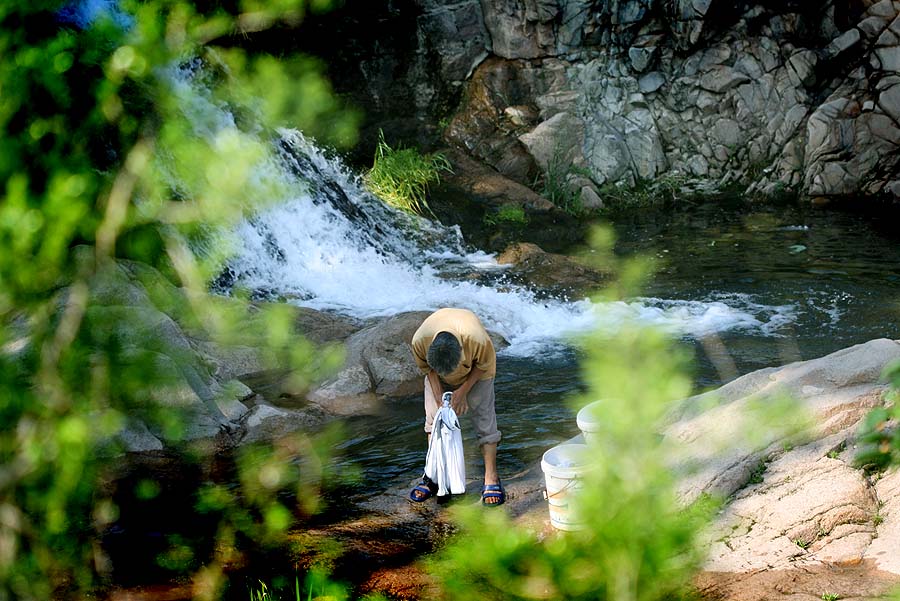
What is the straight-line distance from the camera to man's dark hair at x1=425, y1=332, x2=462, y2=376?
210 inches

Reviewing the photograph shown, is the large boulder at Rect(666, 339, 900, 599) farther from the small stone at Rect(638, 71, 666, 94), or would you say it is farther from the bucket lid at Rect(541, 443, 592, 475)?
the small stone at Rect(638, 71, 666, 94)

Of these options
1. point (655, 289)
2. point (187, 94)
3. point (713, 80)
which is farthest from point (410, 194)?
point (187, 94)

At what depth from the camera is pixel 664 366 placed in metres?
1.68

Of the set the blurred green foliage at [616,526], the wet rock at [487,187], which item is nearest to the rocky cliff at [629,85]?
the wet rock at [487,187]

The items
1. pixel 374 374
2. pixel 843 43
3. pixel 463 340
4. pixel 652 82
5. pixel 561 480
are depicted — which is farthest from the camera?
pixel 652 82

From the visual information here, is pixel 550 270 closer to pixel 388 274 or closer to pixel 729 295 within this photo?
pixel 388 274

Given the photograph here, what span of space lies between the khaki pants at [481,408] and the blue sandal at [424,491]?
36 cm

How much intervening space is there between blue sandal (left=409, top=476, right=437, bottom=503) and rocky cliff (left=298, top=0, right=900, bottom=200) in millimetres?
10501

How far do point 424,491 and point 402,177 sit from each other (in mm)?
9539

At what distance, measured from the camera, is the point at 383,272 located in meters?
12.3

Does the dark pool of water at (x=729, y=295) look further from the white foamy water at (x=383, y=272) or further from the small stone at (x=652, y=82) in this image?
the small stone at (x=652, y=82)

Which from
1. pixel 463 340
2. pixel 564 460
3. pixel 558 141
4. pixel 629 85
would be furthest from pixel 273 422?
pixel 629 85

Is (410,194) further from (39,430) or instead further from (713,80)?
(39,430)

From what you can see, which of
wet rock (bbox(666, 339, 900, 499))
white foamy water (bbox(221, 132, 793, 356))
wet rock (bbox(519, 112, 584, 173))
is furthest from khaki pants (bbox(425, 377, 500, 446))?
wet rock (bbox(519, 112, 584, 173))
